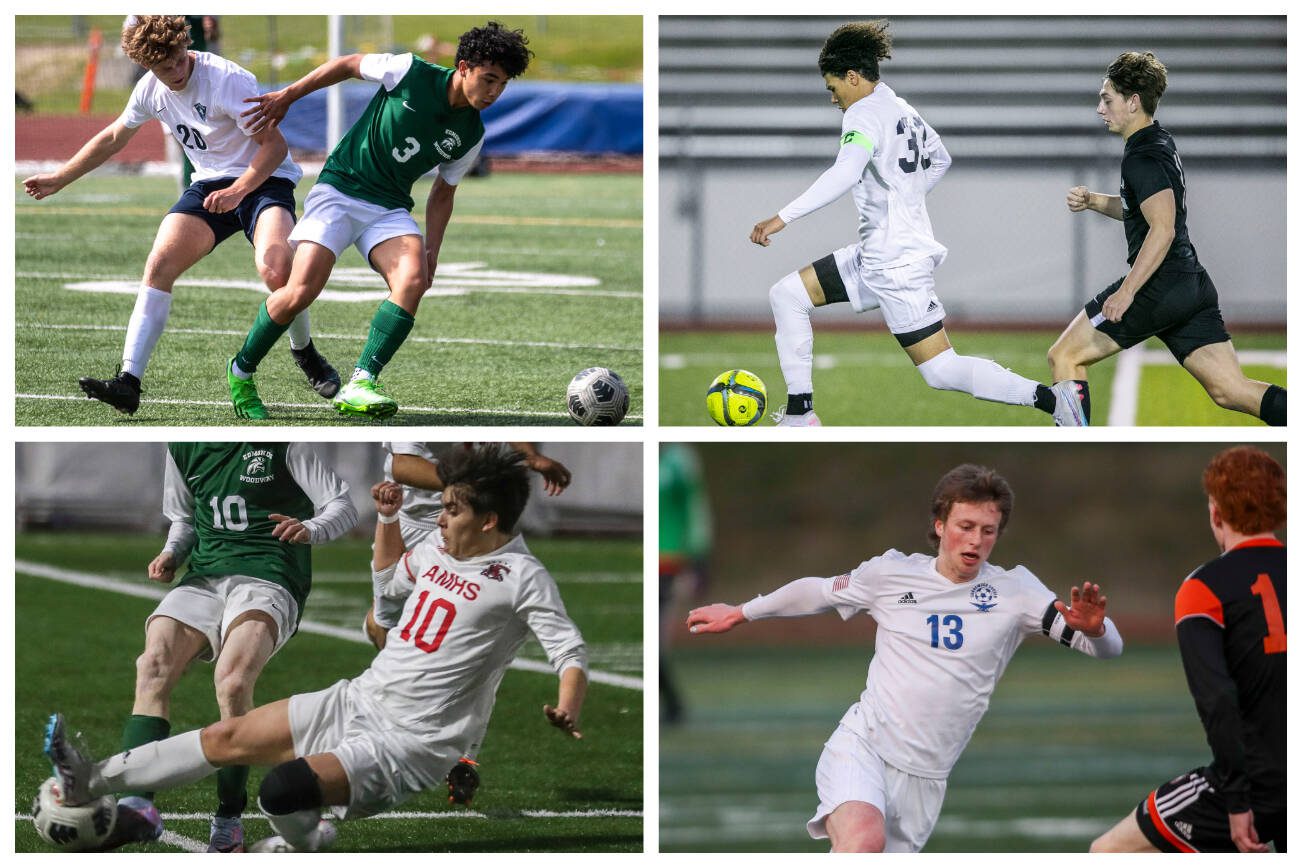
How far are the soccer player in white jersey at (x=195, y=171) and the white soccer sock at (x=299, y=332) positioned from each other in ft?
1.76

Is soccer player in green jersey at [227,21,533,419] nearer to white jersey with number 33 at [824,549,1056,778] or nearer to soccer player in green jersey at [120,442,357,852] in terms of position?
soccer player in green jersey at [120,442,357,852]

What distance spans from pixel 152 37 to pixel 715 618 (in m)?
3.41

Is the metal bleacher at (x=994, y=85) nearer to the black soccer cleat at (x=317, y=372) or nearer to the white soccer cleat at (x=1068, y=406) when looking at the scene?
the black soccer cleat at (x=317, y=372)

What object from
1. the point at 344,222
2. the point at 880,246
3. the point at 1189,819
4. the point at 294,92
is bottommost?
the point at 1189,819

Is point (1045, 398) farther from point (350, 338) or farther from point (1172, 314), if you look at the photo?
point (350, 338)

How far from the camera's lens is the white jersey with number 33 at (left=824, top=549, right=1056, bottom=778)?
500cm

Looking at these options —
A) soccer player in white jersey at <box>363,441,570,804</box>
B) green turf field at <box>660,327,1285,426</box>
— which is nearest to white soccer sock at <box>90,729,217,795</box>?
soccer player in white jersey at <box>363,441,570,804</box>

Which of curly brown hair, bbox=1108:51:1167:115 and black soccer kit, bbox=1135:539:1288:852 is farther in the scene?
curly brown hair, bbox=1108:51:1167:115

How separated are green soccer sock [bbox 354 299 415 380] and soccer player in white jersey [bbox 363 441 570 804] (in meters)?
0.68

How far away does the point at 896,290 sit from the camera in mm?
6090

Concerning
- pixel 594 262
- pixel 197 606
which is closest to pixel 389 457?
pixel 197 606

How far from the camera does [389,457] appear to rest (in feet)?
19.1

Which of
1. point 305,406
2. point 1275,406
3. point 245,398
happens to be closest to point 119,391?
point 245,398

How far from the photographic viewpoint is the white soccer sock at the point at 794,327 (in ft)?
20.5
